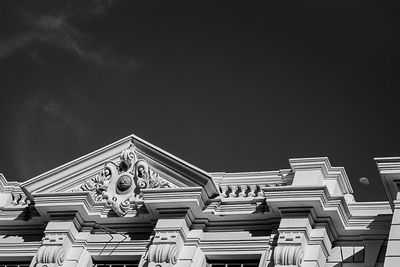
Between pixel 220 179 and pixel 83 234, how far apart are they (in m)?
4.88

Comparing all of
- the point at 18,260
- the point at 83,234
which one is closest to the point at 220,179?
the point at 83,234

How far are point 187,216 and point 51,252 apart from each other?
4552mm

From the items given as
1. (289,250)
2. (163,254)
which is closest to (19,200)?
(163,254)

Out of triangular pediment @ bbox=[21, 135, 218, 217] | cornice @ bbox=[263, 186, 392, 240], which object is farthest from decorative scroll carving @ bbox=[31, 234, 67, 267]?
cornice @ bbox=[263, 186, 392, 240]

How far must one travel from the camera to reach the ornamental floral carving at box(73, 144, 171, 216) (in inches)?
1222

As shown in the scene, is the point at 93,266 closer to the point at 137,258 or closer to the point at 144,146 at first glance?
→ the point at 137,258

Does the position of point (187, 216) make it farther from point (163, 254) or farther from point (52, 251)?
point (52, 251)

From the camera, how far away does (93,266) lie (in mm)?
30516

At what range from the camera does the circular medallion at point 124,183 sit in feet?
103

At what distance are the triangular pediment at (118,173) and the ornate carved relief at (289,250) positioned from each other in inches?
171

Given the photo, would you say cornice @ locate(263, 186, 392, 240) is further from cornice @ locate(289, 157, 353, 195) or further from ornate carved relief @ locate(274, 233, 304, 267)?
cornice @ locate(289, 157, 353, 195)

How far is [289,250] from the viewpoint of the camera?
89.6 feet

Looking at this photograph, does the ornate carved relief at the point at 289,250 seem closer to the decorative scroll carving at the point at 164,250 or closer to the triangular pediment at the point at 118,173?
the decorative scroll carving at the point at 164,250

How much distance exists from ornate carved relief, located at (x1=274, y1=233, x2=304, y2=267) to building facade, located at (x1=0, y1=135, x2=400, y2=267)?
3 centimetres
